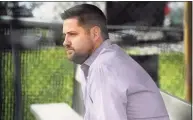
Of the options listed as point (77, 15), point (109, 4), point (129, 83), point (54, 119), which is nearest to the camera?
point (129, 83)

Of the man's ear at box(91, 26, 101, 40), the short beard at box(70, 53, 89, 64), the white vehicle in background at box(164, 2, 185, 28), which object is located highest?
the white vehicle in background at box(164, 2, 185, 28)

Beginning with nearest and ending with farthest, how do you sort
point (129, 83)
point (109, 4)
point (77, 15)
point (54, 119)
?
point (129, 83), point (77, 15), point (54, 119), point (109, 4)

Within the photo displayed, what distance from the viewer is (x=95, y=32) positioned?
1723 millimetres

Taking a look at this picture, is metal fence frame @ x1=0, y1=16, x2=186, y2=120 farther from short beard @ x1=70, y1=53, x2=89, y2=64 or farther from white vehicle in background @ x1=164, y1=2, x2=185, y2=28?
short beard @ x1=70, y1=53, x2=89, y2=64

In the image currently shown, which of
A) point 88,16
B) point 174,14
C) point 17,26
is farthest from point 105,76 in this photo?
point 174,14

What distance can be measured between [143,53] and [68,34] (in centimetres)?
163

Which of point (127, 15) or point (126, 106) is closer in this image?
point (126, 106)

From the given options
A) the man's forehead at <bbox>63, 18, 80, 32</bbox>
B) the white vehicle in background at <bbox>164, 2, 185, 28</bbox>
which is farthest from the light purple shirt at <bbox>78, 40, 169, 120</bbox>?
the white vehicle in background at <bbox>164, 2, 185, 28</bbox>

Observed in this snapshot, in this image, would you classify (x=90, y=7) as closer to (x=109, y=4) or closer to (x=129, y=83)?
(x=129, y=83)

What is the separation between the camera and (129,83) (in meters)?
1.57

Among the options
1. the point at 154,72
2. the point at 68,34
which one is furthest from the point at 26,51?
the point at 68,34

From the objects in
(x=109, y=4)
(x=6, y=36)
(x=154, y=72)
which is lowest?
(x=154, y=72)

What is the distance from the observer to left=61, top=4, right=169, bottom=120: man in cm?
154

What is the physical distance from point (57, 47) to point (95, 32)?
1502 mm
